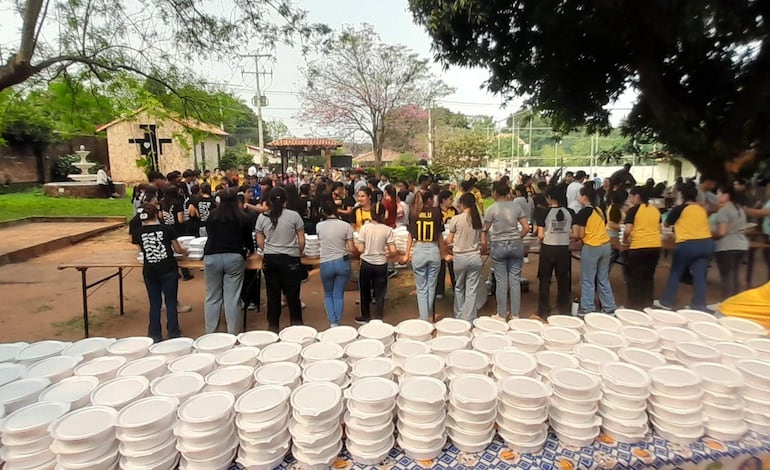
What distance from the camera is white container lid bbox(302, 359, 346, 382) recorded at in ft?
6.85

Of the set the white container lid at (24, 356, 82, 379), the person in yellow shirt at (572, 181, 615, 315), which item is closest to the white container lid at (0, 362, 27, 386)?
the white container lid at (24, 356, 82, 379)

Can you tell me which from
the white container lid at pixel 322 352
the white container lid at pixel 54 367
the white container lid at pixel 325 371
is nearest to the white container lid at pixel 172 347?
the white container lid at pixel 54 367

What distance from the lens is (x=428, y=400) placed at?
183 cm

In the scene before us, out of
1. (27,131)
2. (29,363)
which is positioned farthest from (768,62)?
(27,131)

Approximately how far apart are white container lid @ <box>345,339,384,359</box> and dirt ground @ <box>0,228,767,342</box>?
9.96ft

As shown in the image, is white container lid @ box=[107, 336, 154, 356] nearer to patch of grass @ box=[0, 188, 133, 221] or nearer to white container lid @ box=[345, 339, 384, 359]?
white container lid @ box=[345, 339, 384, 359]

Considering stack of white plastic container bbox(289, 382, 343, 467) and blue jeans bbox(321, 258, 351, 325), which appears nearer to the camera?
stack of white plastic container bbox(289, 382, 343, 467)

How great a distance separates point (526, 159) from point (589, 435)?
31.8 metres

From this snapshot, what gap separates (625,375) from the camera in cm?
207

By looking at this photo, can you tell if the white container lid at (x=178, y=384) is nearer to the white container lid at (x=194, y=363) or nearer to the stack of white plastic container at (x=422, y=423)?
the white container lid at (x=194, y=363)

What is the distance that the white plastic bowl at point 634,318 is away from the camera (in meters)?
2.80

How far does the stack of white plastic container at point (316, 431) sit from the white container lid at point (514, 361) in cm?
89

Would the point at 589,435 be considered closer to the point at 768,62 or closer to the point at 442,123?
the point at 768,62

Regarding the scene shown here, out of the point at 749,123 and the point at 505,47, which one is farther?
the point at 505,47
